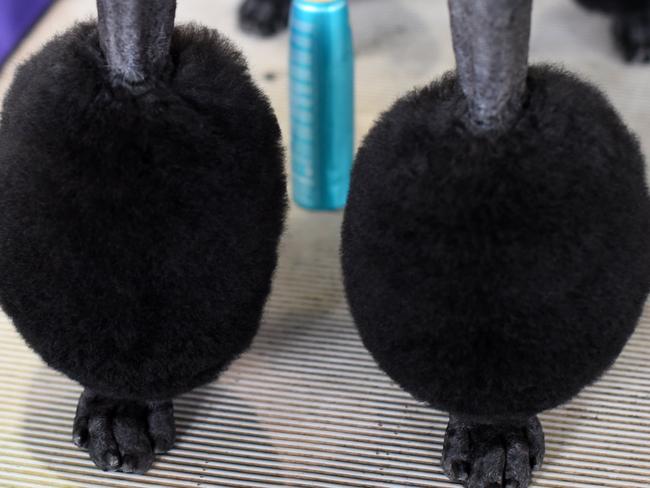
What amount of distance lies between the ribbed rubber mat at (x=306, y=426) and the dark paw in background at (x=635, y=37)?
0.61 meters

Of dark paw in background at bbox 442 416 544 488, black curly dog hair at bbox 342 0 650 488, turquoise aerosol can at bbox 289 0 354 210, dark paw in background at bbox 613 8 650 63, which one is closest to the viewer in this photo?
black curly dog hair at bbox 342 0 650 488

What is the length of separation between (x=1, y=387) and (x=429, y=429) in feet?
1.48

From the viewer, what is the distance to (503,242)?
639mm

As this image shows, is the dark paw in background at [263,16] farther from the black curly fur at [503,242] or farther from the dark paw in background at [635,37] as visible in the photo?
the black curly fur at [503,242]

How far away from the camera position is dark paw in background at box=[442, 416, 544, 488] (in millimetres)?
827

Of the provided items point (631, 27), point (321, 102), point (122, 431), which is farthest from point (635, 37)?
point (122, 431)

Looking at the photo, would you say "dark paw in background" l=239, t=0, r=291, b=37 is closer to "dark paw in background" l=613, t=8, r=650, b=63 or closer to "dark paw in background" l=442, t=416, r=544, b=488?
"dark paw in background" l=613, t=8, r=650, b=63

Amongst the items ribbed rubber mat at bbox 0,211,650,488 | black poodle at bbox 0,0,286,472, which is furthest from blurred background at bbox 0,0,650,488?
black poodle at bbox 0,0,286,472

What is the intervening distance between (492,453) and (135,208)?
40cm

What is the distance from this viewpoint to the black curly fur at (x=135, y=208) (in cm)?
68

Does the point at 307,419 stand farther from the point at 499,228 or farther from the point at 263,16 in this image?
the point at 263,16

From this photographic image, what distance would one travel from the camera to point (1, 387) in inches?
37.6

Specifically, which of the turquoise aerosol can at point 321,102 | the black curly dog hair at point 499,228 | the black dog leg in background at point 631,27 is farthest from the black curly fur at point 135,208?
the black dog leg in background at point 631,27

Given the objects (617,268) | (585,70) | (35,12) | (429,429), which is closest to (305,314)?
(429,429)
